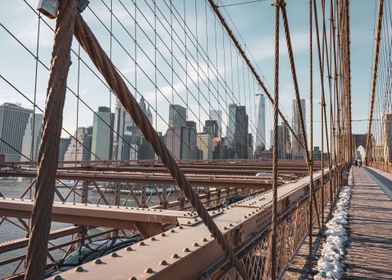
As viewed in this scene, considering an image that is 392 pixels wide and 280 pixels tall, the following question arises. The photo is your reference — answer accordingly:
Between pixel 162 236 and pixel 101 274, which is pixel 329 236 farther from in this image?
pixel 101 274

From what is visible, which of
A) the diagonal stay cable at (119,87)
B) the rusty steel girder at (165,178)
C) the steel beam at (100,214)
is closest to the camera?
the diagonal stay cable at (119,87)

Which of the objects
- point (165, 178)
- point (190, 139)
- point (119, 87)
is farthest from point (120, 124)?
point (119, 87)

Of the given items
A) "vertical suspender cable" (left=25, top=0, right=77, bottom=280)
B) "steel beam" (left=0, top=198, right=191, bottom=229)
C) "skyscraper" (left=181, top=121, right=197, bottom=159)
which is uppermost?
"skyscraper" (left=181, top=121, right=197, bottom=159)

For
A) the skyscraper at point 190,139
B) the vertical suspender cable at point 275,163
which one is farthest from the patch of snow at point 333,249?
the skyscraper at point 190,139

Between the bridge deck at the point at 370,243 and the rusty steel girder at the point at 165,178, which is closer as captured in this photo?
the bridge deck at the point at 370,243

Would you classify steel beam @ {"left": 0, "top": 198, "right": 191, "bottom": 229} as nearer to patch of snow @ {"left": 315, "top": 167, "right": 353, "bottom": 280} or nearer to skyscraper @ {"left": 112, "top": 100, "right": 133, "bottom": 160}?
patch of snow @ {"left": 315, "top": 167, "right": 353, "bottom": 280}

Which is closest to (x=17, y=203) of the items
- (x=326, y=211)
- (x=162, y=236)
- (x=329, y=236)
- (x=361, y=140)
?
(x=162, y=236)

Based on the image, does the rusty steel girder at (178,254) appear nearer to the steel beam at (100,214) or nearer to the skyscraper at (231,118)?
the steel beam at (100,214)

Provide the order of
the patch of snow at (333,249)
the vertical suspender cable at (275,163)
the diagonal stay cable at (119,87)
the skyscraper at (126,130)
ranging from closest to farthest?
the diagonal stay cable at (119,87), the vertical suspender cable at (275,163), the patch of snow at (333,249), the skyscraper at (126,130)

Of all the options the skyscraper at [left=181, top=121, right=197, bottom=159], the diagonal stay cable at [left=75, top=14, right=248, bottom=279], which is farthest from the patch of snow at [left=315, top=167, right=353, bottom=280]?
the skyscraper at [left=181, top=121, right=197, bottom=159]

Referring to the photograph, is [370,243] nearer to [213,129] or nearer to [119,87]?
[119,87]

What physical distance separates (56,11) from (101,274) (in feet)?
3.21

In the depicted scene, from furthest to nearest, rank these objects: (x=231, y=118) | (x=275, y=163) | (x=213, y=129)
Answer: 1. (x=231, y=118)
2. (x=213, y=129)
3. (x=275, y=163)

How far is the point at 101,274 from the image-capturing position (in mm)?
1302
